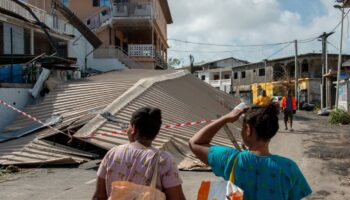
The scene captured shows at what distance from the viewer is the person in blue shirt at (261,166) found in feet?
8.60

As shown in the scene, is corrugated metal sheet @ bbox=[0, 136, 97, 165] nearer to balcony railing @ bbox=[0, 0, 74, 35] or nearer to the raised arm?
the raised arm

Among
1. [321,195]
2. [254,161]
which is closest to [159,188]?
[254,161]

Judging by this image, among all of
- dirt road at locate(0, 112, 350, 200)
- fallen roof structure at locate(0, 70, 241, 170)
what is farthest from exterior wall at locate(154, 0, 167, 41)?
dirt road at locate(0, 112, 350, 200)

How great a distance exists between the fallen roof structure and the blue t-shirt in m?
7.10

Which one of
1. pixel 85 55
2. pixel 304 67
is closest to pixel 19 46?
pixel 85 55

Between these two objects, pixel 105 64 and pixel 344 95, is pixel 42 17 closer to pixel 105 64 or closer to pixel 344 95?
pixel 105 64

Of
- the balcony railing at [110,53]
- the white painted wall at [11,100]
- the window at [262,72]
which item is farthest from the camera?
the window at [262,72]

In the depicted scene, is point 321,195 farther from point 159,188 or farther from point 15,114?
point 15,114

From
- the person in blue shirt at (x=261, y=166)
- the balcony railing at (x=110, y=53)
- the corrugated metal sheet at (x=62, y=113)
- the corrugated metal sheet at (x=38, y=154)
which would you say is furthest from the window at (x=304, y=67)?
the person in blue shirt at (x=261, y=166)

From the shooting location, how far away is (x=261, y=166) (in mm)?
2631

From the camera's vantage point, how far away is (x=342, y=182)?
829cm

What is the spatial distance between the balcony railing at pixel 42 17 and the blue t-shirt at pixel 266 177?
19553 millimetres

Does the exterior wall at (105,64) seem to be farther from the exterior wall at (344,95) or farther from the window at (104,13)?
the exterior wall at (344,95)

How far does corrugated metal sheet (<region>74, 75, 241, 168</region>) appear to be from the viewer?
1062cm
